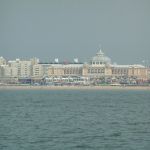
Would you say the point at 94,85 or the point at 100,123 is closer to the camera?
the point at 100,123

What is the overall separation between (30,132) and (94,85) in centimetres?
14993

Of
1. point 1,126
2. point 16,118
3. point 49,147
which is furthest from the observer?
point 16,118

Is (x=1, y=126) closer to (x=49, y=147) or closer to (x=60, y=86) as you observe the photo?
(x=49, y=147)

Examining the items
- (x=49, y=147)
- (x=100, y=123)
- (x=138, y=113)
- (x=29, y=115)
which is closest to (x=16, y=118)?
(x=29, y=115)

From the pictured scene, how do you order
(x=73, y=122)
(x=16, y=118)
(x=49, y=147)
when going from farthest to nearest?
(x=16, y=118), (x=73, y=122), (x=49, y=147)

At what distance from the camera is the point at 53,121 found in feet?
149

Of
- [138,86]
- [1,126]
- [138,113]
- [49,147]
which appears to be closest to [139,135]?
[49,147]

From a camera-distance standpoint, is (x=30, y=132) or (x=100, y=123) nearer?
(x=30, y=132)

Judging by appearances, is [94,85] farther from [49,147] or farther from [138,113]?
[49,147]

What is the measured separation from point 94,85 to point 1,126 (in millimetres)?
146762

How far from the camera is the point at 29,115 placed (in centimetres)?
5088

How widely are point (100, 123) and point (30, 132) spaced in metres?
6.77

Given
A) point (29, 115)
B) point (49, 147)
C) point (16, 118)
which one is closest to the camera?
point (49, 147)

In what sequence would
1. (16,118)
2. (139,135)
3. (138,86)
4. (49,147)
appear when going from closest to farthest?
(49,147) < (139,135) < (16,118) < (138,86)
